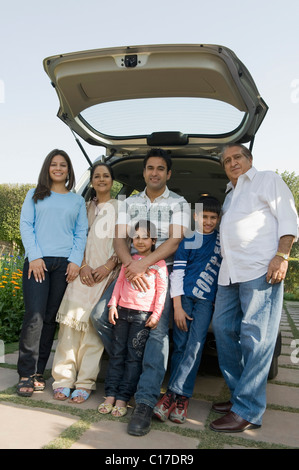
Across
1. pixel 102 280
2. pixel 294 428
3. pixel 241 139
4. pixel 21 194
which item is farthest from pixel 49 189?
pixel 21 194

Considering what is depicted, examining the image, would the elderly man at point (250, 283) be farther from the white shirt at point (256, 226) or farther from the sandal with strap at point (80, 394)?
the sandal with strap at point (80, 394)

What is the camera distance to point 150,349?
2510 mm

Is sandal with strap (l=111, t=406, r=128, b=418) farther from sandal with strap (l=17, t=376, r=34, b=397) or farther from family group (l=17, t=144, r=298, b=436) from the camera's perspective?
sandal with strap (l=17, t=376, r=34, b=397)

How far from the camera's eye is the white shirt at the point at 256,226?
2.36 meters

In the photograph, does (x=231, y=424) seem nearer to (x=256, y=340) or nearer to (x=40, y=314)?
(x=256, y=340)

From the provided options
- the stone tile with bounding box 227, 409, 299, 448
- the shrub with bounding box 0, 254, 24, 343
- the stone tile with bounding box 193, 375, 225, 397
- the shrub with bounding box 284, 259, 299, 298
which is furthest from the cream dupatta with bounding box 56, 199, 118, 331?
the shrub with bounding box 284, 259, 299, 298

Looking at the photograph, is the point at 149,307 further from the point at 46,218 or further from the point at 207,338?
the point at 46,218

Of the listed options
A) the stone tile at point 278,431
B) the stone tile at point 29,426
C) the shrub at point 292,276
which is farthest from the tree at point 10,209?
the stone tile at point 278,431

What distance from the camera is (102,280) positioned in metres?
2.87

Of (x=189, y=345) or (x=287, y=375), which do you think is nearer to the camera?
(x=189, y=345)

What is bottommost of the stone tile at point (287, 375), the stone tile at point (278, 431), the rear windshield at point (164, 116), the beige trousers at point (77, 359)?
the stone tile at point (287, 375)

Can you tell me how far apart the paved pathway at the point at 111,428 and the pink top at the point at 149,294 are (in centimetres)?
64

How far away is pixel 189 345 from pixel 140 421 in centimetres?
55

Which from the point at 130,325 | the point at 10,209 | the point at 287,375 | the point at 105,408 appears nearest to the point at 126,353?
the point at 130,325
